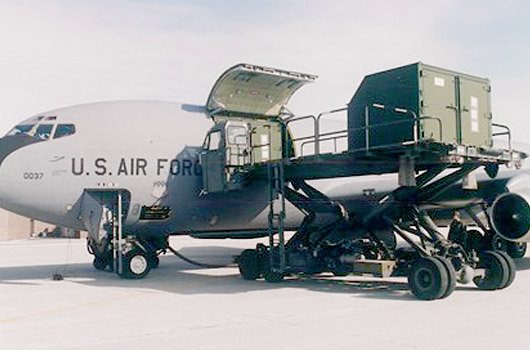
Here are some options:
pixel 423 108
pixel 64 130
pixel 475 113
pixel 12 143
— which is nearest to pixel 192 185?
pixel 64 130

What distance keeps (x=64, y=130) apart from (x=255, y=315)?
8.33 metres

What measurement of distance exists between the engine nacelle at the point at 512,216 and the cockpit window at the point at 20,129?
12110 mm

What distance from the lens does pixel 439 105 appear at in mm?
12703

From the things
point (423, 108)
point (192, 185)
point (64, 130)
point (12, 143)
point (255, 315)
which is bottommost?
point (255, 315)

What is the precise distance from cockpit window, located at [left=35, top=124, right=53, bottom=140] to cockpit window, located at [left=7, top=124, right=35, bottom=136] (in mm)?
271

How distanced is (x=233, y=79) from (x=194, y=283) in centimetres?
570

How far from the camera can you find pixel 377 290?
44.0 ft

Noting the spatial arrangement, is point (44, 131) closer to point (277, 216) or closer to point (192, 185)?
point (192, 185)

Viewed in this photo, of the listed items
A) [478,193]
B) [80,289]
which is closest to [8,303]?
[80,289]

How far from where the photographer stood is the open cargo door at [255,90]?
53.6ft

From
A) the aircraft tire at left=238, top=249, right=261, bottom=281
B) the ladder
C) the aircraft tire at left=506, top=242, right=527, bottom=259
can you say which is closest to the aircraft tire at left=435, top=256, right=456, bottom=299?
the ladder

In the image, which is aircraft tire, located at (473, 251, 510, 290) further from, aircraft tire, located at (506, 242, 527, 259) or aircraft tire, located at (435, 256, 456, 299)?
aircraft tire, located at (506, 242, 527, 259)

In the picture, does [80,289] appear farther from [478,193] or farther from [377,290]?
[478,193]

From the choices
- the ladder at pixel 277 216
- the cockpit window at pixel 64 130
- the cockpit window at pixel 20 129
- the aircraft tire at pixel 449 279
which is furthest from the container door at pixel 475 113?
the cockpit window at pixel 20 129
